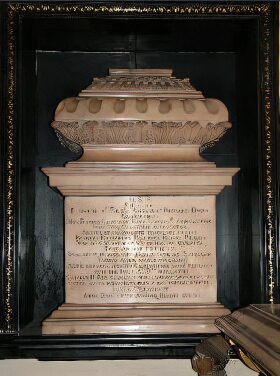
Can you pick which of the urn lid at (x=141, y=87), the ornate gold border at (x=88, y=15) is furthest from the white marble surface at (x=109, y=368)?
the urn lid at (x=141, y=87)

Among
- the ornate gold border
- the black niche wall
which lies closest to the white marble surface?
the black niche wall

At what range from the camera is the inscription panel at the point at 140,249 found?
102 inches

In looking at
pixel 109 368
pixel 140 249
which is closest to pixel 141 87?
pixel 140 249

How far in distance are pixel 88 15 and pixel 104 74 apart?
52 cm

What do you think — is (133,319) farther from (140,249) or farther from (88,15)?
(88,15)

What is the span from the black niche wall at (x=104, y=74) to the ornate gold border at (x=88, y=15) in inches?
1.7

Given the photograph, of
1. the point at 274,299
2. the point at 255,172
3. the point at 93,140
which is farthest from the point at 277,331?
the point at 93,140

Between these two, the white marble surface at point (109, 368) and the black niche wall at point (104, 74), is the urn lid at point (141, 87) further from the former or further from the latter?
the white marble surface at point (109, 368)

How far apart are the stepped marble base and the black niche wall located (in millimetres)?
151

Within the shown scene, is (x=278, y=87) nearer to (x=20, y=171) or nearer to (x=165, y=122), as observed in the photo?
(x=165, y=122)

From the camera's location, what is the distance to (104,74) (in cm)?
307

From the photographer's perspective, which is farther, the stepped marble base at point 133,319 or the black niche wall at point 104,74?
the black niche wall at point 104,74

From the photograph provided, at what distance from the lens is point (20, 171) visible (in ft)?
8.34

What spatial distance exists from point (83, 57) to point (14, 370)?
1549 millimetres
